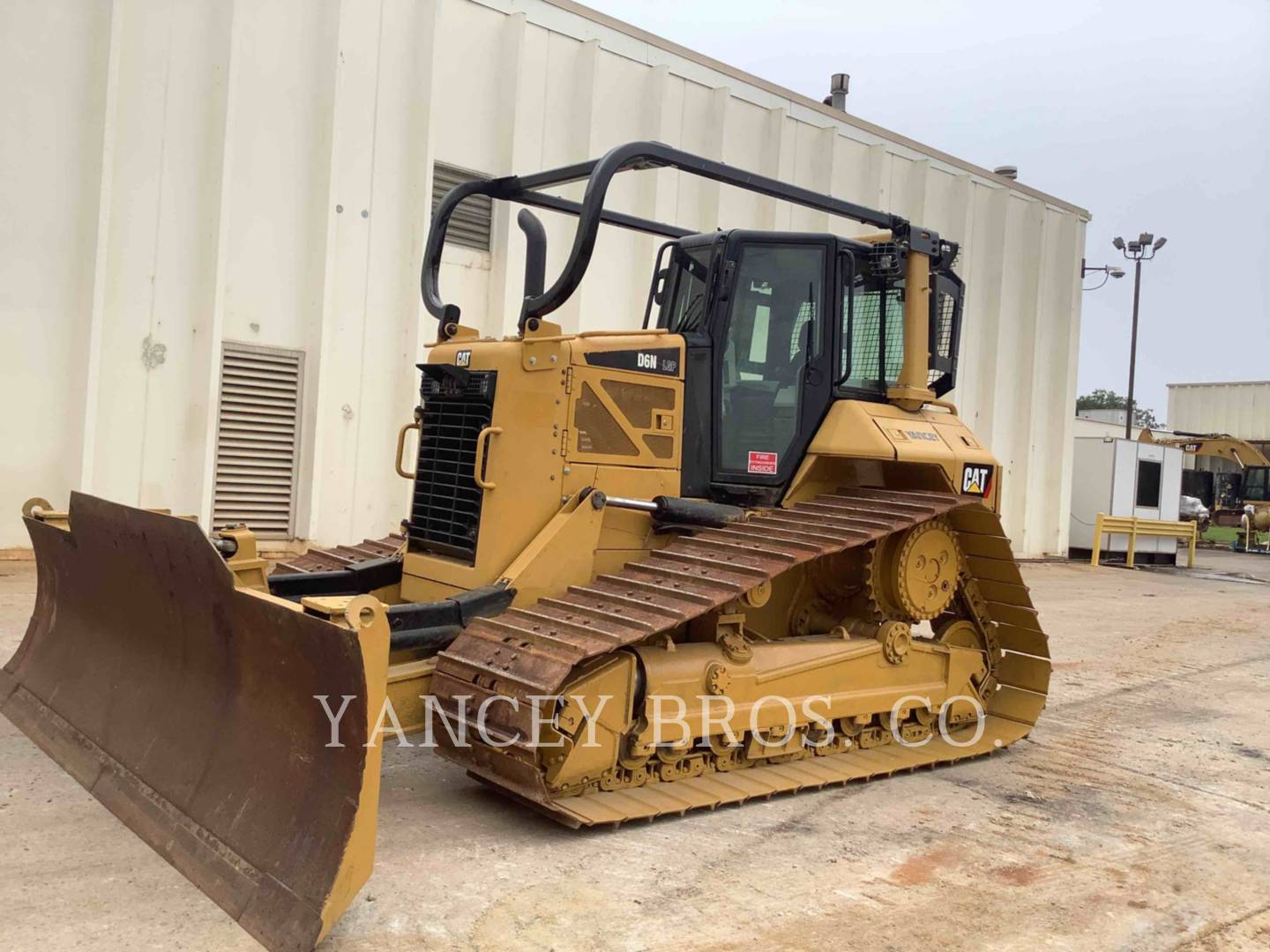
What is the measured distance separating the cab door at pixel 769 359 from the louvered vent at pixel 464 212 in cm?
674

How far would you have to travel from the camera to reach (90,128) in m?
9.77

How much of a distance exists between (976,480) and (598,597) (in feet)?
8.26

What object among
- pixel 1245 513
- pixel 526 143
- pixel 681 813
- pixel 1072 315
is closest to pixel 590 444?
pixel 681 813

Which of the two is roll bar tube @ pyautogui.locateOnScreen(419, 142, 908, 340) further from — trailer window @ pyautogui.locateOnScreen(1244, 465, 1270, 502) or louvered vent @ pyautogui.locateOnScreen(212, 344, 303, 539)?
trailer window @ pyautogui.locateOnScreen(1244, 465, 1270, 502)

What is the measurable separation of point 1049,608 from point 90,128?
36.9ft

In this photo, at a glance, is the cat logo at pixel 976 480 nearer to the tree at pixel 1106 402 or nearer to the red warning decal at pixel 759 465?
the red warning decal at pixel 759 465

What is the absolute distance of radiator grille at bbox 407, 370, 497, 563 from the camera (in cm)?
529

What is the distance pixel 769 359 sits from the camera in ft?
19.1

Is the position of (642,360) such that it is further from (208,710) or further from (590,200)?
(208,710)

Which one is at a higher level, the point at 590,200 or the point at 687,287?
the point at 590,200

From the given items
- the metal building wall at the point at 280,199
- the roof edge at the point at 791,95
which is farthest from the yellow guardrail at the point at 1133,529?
the metal building wall at the point at 280,199

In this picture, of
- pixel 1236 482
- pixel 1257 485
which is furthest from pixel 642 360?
pixel 1236 482

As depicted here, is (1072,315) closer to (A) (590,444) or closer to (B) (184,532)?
(A) (590,444)

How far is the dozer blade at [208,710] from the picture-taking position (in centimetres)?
338
